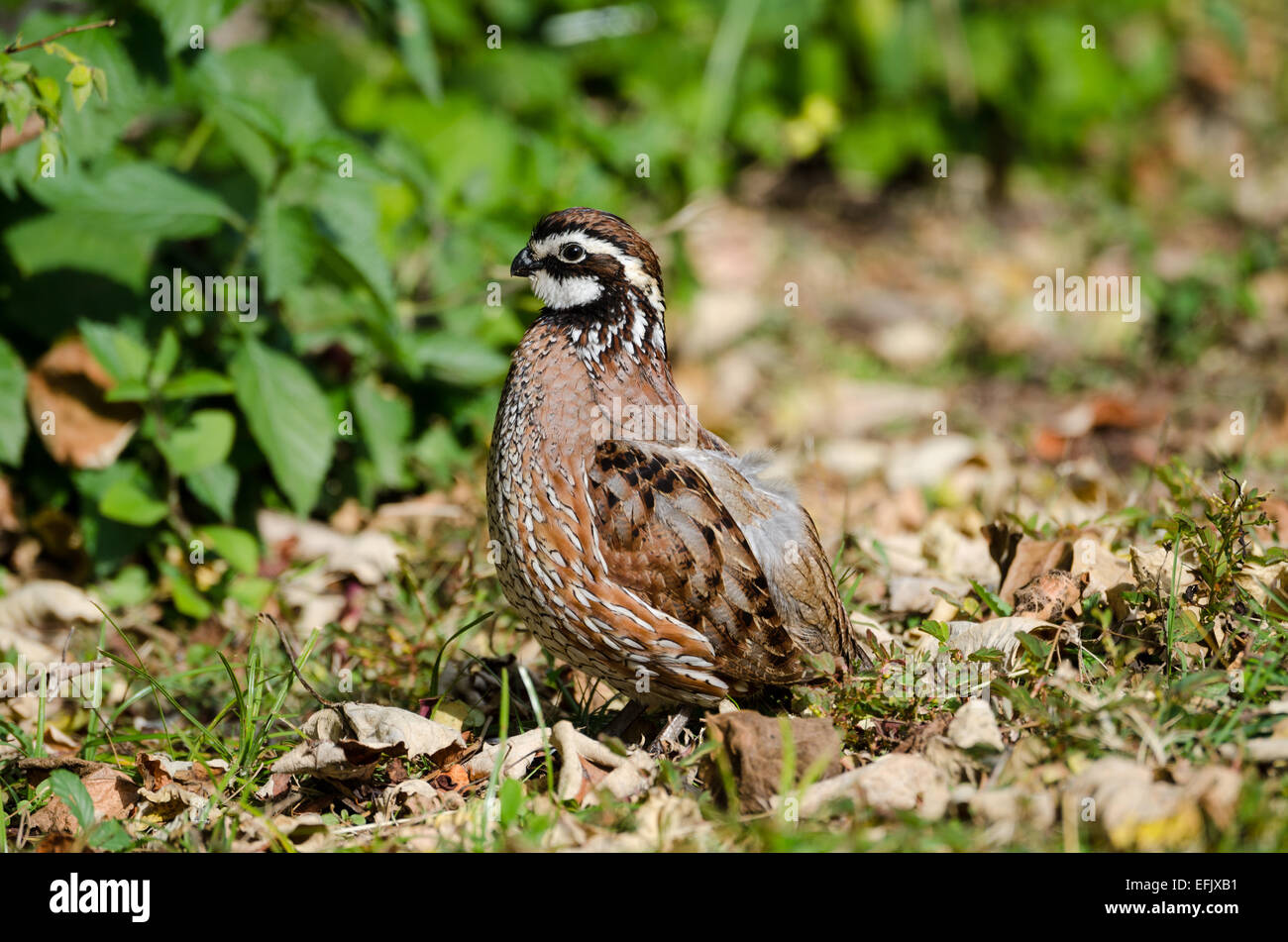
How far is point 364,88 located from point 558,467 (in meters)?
4.68

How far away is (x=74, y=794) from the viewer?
3.80 meters

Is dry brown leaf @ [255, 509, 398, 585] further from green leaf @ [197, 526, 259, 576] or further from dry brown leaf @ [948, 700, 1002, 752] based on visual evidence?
dry brown leaf @ [948, 700, 1002, 752]

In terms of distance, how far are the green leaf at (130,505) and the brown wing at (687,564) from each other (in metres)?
2.43

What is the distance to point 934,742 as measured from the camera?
3775mm

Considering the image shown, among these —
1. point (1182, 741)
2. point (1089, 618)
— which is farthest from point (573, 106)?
point (1182, 741)

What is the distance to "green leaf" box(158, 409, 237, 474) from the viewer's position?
5.38 m

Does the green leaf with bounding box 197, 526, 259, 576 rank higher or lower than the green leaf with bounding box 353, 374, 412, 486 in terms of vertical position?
lower

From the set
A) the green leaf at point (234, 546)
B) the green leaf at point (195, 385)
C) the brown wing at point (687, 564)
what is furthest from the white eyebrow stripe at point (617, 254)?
the green leaf at point (234, 546)

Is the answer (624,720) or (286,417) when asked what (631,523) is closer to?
(624,720)

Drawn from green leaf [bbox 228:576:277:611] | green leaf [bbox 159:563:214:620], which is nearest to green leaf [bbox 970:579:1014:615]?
→ green leaf [bbox 228:576:277:611]

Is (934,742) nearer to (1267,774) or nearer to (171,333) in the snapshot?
(1267,774)

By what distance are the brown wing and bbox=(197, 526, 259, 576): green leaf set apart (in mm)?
2311

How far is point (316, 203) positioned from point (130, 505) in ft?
4.96

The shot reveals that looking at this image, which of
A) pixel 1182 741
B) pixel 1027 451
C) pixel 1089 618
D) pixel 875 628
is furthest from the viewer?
pixel 1027 451
